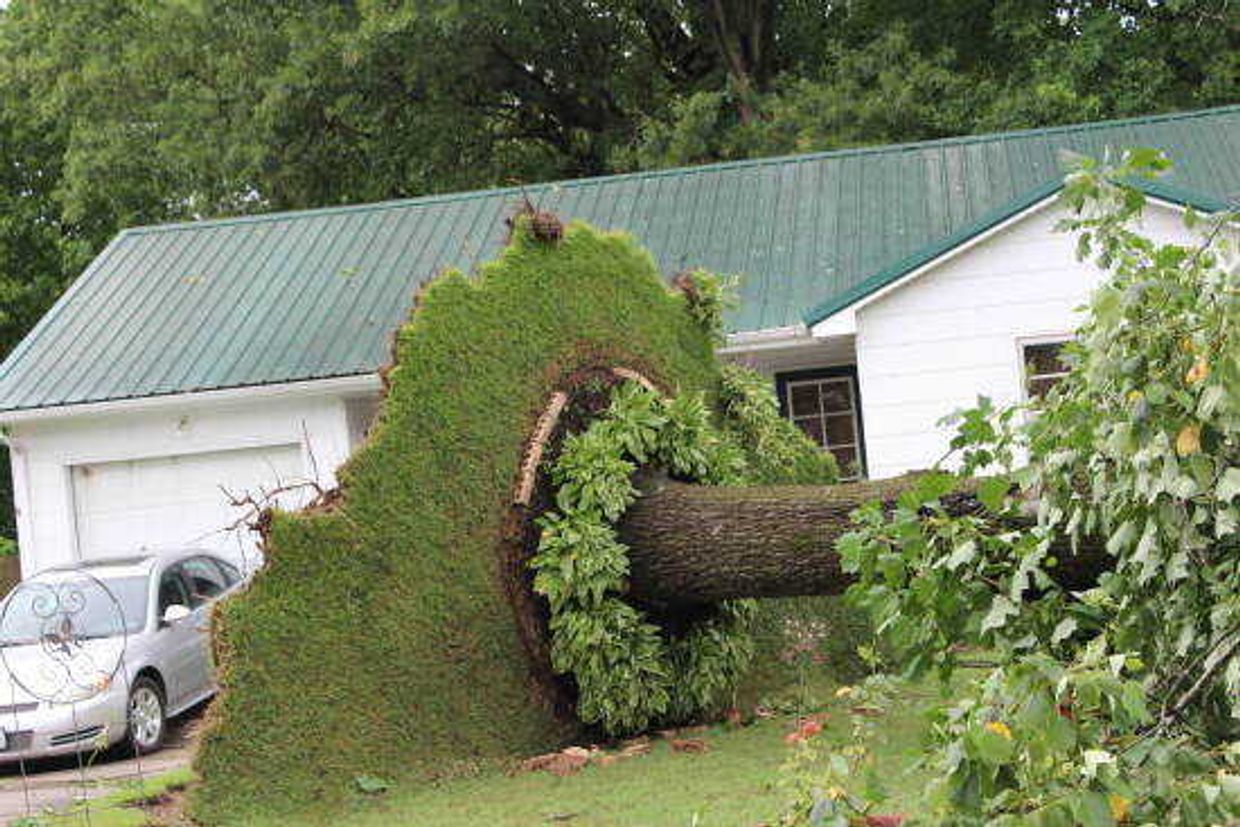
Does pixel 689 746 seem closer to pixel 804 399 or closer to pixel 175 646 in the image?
pixel 175 646

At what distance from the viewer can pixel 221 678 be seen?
343 inches

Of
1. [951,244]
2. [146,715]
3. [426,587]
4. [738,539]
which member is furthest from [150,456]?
[738,539]

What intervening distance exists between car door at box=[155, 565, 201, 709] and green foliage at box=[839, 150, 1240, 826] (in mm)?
9330

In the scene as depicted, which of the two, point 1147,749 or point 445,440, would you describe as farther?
point 445,440

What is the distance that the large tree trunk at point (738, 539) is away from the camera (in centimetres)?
923

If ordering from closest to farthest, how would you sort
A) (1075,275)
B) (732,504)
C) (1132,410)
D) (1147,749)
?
(1147,749) < (1132,410) < (732,504) < (1075,275)

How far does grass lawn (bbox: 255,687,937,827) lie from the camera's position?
25.6 ft

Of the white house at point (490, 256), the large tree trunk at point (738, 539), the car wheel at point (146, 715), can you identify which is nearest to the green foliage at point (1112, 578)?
the large tree trunk at point (738, 539)

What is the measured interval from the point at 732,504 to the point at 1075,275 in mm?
6985

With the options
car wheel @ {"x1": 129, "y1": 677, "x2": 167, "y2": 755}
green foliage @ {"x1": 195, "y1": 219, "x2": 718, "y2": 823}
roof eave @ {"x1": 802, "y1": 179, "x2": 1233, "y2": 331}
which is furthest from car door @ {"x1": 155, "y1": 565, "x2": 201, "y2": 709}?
roof eave @ {"x1": 802, "y1": 179, "x2": 1233, "y2": 331}

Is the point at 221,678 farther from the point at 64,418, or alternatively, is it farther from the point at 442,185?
the point at 442,185

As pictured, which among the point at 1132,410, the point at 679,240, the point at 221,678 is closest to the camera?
the point at 1132,410

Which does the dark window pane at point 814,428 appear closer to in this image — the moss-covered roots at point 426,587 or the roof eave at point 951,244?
the roof eave at point 951,244

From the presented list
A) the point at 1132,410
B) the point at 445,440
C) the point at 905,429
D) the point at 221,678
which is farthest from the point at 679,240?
the point at 1132,410
